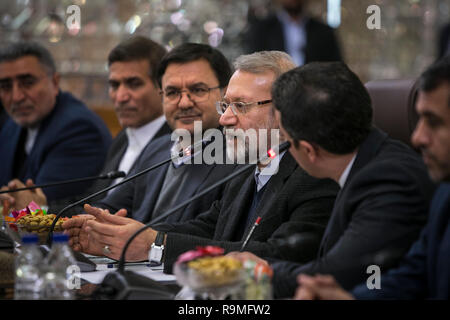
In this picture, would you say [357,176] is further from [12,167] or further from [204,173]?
[12,167]

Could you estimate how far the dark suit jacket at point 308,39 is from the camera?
678 cm

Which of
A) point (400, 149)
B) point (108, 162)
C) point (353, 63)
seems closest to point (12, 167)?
point (108, 162)

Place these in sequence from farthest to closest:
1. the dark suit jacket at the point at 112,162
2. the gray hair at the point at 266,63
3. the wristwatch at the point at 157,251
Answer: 1. the dark suit jacket at the point at 112,162
2. the gray hair at the point at 266,63
3. the wristwatch at the point at 157,251

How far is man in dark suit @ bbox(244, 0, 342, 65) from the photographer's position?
22.3 ft

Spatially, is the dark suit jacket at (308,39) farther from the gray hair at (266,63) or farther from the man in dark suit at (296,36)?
the gray hair at (266,63)

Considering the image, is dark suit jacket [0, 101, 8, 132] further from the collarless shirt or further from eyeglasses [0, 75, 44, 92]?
the collarless shirt

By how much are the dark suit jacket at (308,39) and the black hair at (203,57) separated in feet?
11.1

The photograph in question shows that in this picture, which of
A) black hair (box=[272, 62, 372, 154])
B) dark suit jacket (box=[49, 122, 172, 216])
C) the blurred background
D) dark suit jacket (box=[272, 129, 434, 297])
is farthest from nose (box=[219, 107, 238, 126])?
the blurred background

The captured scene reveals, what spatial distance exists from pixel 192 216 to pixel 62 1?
15.7 ft

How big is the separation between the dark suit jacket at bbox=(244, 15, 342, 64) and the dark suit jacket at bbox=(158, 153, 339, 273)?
13.8 ft

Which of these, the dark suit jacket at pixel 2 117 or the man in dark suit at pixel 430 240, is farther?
the dark suit jacket at pixel 2 117

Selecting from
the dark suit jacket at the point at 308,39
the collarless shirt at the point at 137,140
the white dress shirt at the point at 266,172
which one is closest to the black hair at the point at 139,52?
the collarless shirt at the point at 137,140

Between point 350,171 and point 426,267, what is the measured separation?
40 cm
